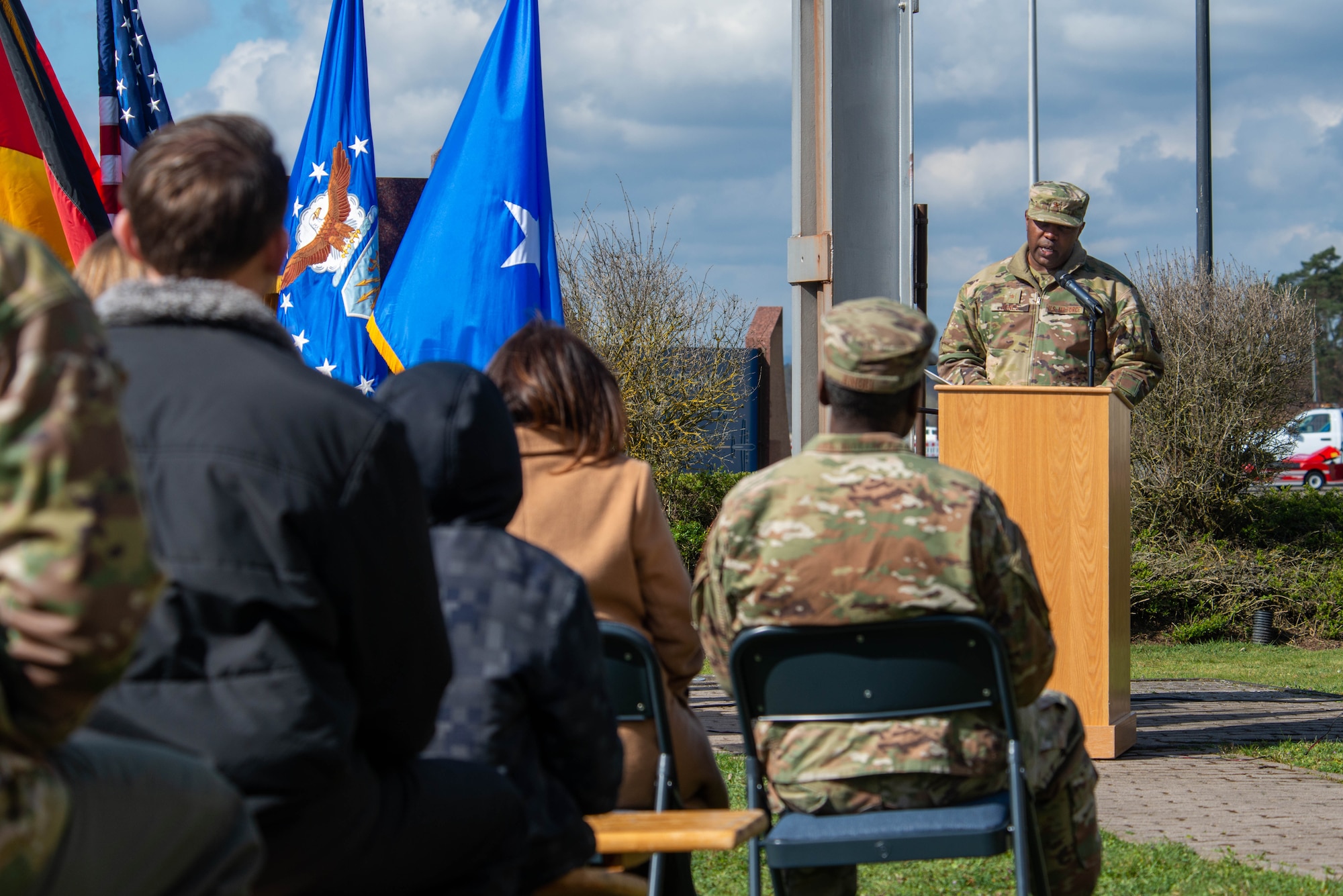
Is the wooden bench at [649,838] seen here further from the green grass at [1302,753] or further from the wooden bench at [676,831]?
the green grass at [1302,753]

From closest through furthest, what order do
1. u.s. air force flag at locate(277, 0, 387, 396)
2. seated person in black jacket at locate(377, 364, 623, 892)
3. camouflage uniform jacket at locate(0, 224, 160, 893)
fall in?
camouflage uniform jacket at locate(0, 224, 160, 893) → seated person in black jacket at locate(377, 364, 623, 892) → u.s. air force flag at locate(277, 0, 387, 396)

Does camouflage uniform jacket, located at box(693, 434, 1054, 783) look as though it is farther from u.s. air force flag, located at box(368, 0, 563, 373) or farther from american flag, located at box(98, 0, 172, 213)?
american flag, located at box(98, 0, 172, 213)

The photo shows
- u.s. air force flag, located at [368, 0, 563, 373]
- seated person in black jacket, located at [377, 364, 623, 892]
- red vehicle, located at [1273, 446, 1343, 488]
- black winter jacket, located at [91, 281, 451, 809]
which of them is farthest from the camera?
red vehicle, located at [1273, 446, 1343, 488]

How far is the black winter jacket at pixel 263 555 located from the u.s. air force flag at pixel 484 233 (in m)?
4.23

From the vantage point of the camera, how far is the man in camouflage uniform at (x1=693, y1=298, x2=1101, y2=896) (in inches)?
112

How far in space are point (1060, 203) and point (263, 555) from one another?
16.1ft

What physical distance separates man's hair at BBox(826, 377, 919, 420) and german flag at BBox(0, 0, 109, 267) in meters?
4.37

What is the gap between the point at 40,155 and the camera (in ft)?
21.0

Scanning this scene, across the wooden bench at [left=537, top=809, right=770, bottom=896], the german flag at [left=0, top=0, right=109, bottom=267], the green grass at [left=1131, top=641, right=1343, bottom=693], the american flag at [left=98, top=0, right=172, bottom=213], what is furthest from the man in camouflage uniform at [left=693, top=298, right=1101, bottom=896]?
the green grass at [left=1131, top=641, right=1343, bottom=693]

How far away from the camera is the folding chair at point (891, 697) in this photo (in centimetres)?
274

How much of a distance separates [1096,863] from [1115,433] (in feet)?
9.51

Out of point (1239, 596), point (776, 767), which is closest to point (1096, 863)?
point (776, 767)

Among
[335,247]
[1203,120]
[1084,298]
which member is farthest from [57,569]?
[1203,120]

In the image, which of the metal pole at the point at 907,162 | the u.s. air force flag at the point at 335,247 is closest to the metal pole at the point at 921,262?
the metal pole at the point at 907,162
